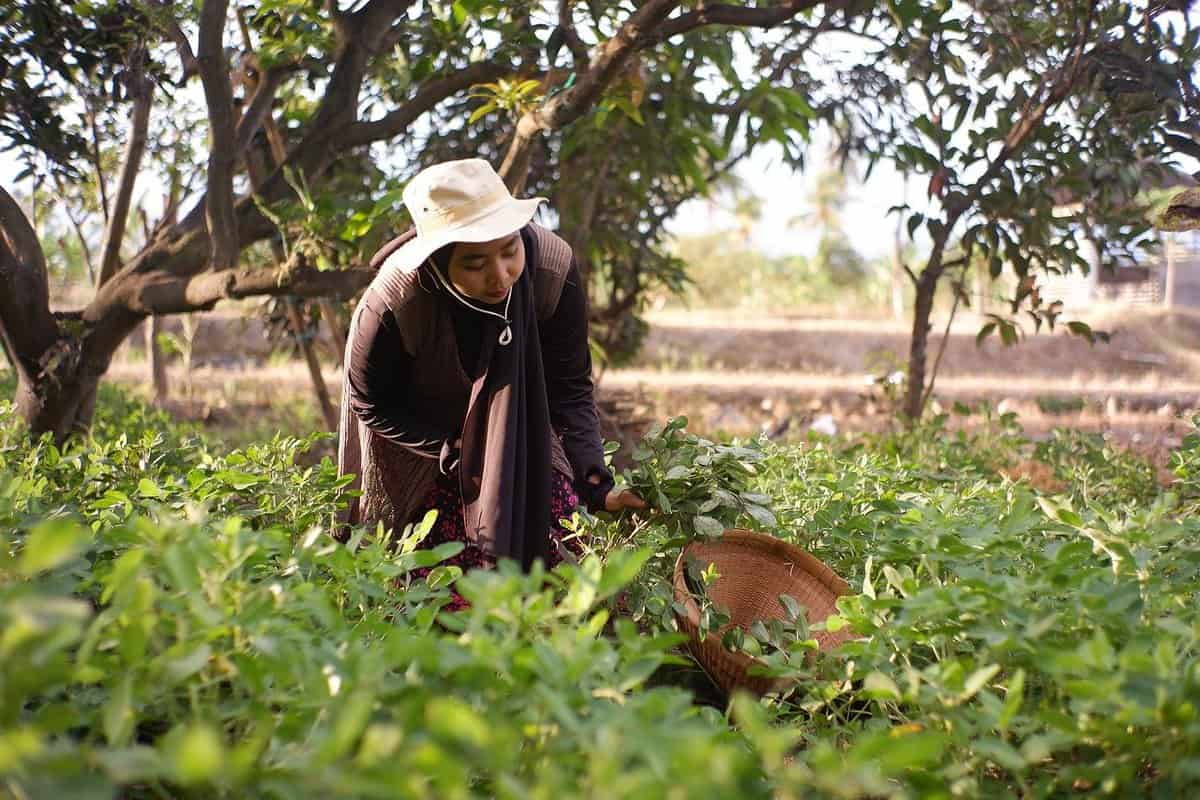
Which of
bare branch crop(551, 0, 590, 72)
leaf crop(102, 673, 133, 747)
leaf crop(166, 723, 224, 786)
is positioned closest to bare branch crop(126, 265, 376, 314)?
bare branch crop(551, 0, 590, 72)

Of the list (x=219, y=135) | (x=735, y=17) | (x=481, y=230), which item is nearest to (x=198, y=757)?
(x=481, y=230)

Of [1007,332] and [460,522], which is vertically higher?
[1007,332]

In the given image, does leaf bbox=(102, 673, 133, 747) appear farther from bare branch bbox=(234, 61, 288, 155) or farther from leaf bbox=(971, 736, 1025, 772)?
bare branch bbox=(234, 61, 288, 155)

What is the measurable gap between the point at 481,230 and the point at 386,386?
0.55 meters

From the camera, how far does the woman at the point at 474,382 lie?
2.09m

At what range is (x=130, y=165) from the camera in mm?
4066

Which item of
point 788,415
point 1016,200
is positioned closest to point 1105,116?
point 1016,200

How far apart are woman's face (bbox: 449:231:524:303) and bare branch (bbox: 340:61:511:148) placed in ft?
6.42

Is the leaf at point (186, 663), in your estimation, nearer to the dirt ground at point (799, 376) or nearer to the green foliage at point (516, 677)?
the green foliage at point (516, 677)

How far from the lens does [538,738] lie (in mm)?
1033

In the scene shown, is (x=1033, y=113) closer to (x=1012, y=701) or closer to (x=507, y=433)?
(x=507, y=433)

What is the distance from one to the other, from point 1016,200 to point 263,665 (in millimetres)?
3624

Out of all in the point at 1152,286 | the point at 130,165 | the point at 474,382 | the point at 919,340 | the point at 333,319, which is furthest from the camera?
the point at 1152,286

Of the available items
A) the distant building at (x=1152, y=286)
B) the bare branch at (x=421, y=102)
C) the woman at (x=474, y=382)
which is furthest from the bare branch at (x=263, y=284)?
the distant building at (x=1152, y=286)
